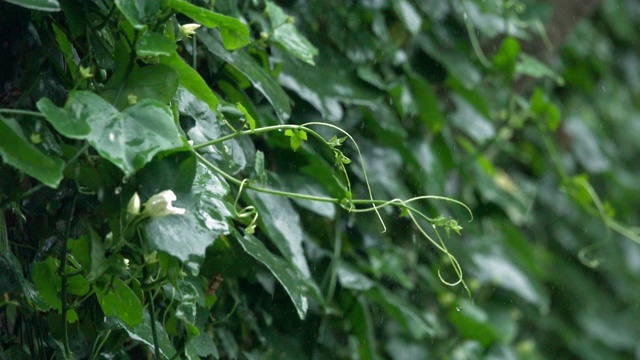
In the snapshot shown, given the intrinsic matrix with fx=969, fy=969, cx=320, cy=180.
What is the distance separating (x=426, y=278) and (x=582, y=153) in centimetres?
142

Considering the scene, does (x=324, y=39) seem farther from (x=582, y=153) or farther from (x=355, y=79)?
(x=582, y=153)

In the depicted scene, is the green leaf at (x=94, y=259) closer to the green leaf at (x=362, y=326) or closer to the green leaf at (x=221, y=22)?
the green leaf at (x=221, y=22)

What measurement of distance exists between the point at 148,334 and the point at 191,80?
28cm

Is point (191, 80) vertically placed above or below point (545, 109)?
above

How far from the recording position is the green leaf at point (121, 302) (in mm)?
983

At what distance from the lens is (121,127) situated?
2.78 feet

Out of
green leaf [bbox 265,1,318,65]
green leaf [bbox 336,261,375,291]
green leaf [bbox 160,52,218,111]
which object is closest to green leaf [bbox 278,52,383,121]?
green leaf [bbox 265,1,318,65]

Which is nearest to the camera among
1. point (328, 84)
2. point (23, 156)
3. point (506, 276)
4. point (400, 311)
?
point (23, 156)

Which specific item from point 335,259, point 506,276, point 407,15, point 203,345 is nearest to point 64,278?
point 203,345

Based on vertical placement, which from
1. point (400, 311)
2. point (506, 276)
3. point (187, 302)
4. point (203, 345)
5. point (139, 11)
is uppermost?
point (139, 11)

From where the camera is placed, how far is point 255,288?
1459 mm

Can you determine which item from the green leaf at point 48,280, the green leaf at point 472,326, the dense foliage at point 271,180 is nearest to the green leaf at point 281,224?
the dense foliage at point 271,180

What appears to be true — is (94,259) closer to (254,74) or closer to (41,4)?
(41,4)

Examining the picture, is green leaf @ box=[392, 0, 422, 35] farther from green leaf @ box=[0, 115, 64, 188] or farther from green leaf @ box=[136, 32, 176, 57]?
green leaf @ box=[0, 115, 64, 188]
